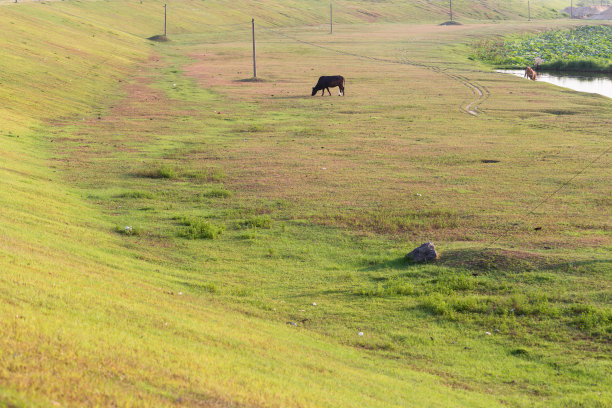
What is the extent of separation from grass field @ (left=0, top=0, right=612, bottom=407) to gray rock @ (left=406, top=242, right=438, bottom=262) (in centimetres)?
25

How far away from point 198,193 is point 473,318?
33.1ft

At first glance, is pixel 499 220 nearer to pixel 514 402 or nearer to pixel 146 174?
pixel 514 402

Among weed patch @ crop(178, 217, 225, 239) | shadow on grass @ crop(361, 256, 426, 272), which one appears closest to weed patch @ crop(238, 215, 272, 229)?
weed patch @ crop(178, 217, 225, 239)

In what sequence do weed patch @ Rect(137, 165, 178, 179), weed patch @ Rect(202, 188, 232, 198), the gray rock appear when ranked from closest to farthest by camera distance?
1. the gray rock
2. weed patch @ Rect(202, 188, 232, 198)
3. weed patch @ Rect(137, 165, 178, 179)

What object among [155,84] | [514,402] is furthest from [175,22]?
[514,402]

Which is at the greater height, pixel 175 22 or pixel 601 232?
pixel 175 22

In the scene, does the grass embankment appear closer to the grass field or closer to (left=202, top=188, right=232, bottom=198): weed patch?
the grass field

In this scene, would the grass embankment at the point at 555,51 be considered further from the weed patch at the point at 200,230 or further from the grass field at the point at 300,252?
the weed patch at the point at 200,230

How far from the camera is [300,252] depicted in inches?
563

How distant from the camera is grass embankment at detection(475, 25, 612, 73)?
2726 inches

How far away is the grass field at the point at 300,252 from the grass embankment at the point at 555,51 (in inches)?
1359

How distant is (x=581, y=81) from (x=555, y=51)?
91.6ft

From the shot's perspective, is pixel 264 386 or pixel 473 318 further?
pixel 473 318

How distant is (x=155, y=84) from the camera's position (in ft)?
152
